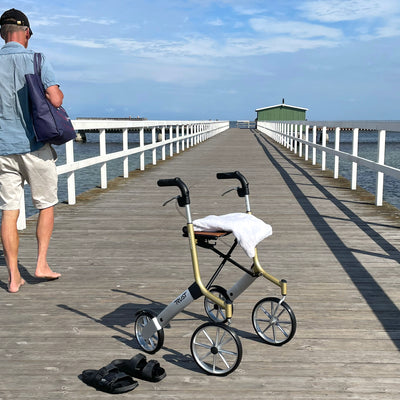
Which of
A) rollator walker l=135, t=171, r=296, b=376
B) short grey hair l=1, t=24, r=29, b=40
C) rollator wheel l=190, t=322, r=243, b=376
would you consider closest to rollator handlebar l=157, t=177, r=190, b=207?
rollator walker l=135, t=171, r=296, b=376

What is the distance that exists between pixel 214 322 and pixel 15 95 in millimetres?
2270

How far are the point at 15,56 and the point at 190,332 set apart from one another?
2266 mm

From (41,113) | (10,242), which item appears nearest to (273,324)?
(10,242)

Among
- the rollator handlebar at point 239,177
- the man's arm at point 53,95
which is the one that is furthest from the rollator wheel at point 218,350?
the man's arm at point 53,95

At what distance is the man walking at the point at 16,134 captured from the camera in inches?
159

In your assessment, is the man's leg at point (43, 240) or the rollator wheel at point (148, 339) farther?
the man's leg at point (43, 240)

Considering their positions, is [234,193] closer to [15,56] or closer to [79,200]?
[79,200]

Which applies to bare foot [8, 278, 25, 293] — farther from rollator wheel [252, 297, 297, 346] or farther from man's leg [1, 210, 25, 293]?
rollator wheel [252, 297, 297, 346]

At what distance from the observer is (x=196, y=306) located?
150 inches

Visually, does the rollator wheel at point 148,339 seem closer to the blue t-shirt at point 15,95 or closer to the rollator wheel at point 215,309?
the rollator wheel at point 215,309

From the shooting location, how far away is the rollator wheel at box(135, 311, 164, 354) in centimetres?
302

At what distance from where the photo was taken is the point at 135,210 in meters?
7.81

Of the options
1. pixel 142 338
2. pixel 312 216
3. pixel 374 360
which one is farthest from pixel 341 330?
pixel 312 216

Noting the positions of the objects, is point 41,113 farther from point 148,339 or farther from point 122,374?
point 122,374
